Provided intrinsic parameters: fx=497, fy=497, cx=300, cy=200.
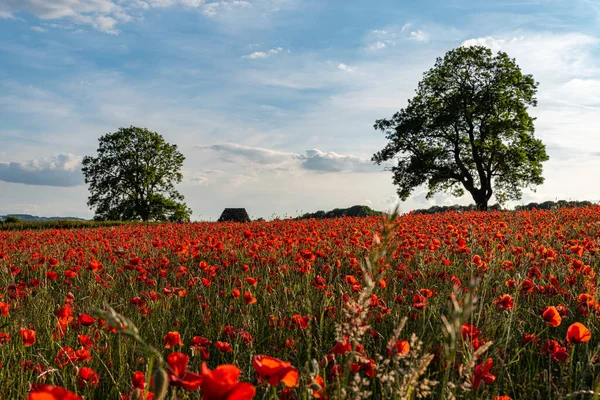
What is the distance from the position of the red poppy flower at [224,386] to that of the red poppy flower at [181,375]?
40 mm

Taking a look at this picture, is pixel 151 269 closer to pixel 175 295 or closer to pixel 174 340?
pixel 175 295

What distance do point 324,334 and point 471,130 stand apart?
94.1 ft

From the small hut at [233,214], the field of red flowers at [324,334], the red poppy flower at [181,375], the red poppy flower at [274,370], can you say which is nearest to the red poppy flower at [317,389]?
the field of red flowers at [324,334]

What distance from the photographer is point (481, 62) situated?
30328 millimetres

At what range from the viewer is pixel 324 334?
3926mm

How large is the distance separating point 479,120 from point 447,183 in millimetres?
4589

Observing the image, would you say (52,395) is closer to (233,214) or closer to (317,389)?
(317,389)

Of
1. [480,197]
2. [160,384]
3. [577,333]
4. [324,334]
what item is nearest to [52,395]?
[160,384]

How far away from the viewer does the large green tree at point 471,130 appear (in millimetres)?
29516

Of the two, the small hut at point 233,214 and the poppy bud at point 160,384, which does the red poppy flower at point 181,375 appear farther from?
the small hut at point 233,214

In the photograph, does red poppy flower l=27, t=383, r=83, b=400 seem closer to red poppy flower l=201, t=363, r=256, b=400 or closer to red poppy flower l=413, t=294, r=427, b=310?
red poppy flower l=201, t=363, r=256, b=400

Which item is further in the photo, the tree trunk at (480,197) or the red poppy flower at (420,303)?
the tree trunk at (480,197)

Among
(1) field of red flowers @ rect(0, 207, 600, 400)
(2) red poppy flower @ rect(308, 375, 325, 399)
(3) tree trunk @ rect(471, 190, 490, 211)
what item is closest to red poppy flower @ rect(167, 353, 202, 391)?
(1) field of red flowers @ rect(0, 207, 600, 400)

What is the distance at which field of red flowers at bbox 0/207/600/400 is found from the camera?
148 cm
